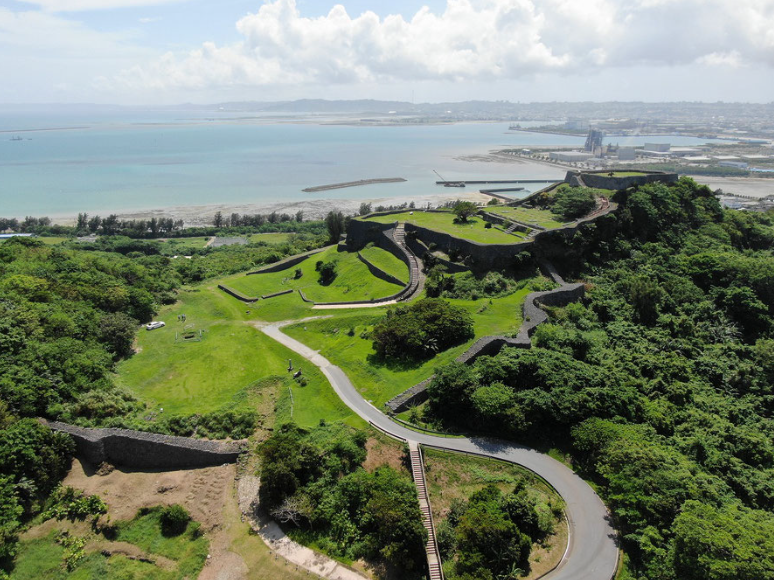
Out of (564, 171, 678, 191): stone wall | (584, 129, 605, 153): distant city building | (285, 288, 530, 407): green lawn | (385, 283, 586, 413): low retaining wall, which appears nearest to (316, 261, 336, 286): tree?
(285, 288, 530, 407): green lawn

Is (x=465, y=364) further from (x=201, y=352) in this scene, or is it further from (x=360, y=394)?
(x=201, y=352)

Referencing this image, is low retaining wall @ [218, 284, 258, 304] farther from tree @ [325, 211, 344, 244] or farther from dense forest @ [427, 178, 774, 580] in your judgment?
dense forest @ [427, 178, 774, 580]

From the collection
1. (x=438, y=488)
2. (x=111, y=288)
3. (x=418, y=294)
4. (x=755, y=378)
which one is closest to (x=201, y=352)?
(x=111, y=288)

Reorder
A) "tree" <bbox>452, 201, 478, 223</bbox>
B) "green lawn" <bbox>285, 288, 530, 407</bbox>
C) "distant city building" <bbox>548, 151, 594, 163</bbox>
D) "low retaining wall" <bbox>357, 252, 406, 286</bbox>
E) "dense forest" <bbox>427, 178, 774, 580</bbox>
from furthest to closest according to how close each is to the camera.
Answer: "distant city building" <bbox>548, 151, 594, 163</bbox>, "tree" <bbox>452, 201, 478, 223</bbox>, "low retaining wall" <bbox>357, 252, 406, 286</bbox>, "green lawn" <bbox>285, 288, 530, 407</bbox>, "dense forest" <bbox>427, 178, 774, 580</bbox>

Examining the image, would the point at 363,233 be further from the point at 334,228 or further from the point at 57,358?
the point at 57,358

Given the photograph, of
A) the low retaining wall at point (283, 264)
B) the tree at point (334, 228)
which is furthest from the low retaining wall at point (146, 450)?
the tree at point (334, 228)

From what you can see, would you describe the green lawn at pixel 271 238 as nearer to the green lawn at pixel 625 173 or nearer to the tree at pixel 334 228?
the tree at pixel 334 228
